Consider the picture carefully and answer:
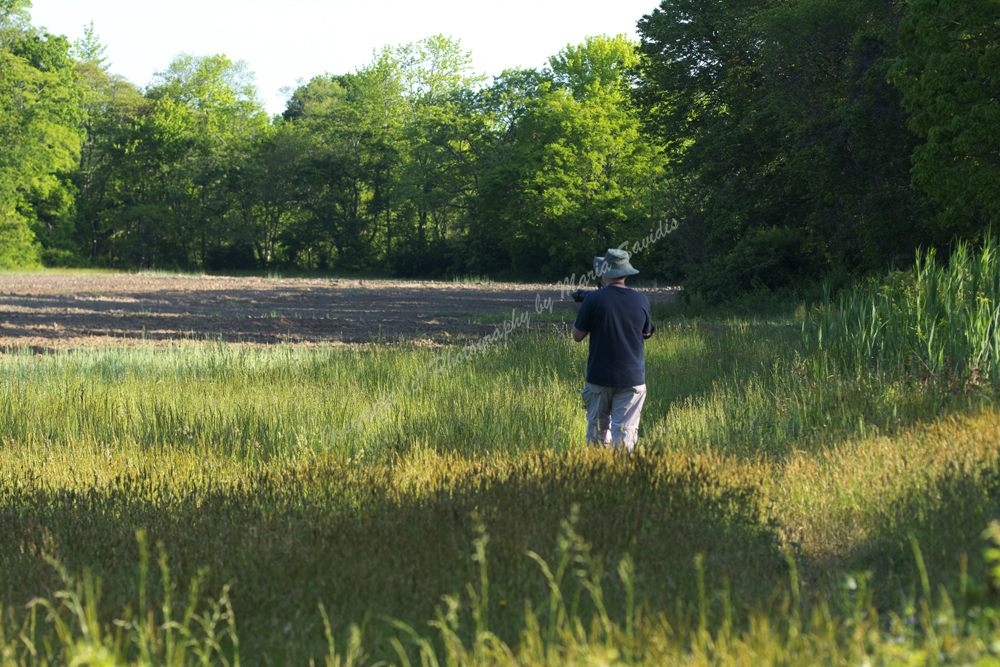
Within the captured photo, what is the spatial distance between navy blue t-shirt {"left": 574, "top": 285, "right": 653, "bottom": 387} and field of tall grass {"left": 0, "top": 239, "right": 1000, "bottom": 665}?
2.62 ft

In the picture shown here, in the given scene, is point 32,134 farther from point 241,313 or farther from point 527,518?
point 527,518

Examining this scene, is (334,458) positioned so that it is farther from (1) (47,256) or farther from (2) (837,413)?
(1) (47,256)

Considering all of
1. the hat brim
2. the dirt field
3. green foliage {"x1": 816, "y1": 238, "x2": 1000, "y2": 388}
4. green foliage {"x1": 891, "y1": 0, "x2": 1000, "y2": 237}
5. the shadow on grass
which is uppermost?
green foliage {"x1": 891, "y1": 0, "x2": 1000, "y2": 237}

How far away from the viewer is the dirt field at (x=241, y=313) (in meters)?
18.7

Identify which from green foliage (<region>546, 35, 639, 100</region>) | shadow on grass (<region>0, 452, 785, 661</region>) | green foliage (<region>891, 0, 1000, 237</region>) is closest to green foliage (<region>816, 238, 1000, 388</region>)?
shadow on grass (<region>0, 452, 785, 661</region>)

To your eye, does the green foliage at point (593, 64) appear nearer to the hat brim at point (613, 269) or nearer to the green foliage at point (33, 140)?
the green foliage at point (33, 140)

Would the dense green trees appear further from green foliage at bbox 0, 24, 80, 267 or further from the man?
the man

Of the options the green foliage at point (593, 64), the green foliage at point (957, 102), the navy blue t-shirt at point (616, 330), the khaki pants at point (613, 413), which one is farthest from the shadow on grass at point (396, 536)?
the green foliage at point (593, 64)

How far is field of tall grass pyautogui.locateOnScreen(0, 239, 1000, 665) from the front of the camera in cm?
337

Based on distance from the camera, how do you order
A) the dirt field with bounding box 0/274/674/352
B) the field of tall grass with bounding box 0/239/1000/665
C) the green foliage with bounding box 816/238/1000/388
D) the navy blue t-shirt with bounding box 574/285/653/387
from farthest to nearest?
the dirt field with bounding box 0/274/674/352 → the green foliage with bounding box 816/238/1000/388 → the navy blue t-shirt with bounding box 574/285/653/387 → the field of tall grass with bounding box 0/239/1000/665

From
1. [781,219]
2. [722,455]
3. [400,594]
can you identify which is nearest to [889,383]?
[722,455]

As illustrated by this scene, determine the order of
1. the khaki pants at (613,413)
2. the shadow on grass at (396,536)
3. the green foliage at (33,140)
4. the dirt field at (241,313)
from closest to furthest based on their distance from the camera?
1. the shadow on grass at (396,536)
2. the khaki pants at (613,413)
3. the dirt field at (241,313)
4. the green foliage at (33,140)

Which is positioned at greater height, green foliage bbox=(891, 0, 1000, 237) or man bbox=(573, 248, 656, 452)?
green foliage bbox=(891, 0, 1000, 237)

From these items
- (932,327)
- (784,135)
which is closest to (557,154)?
(784,135)
